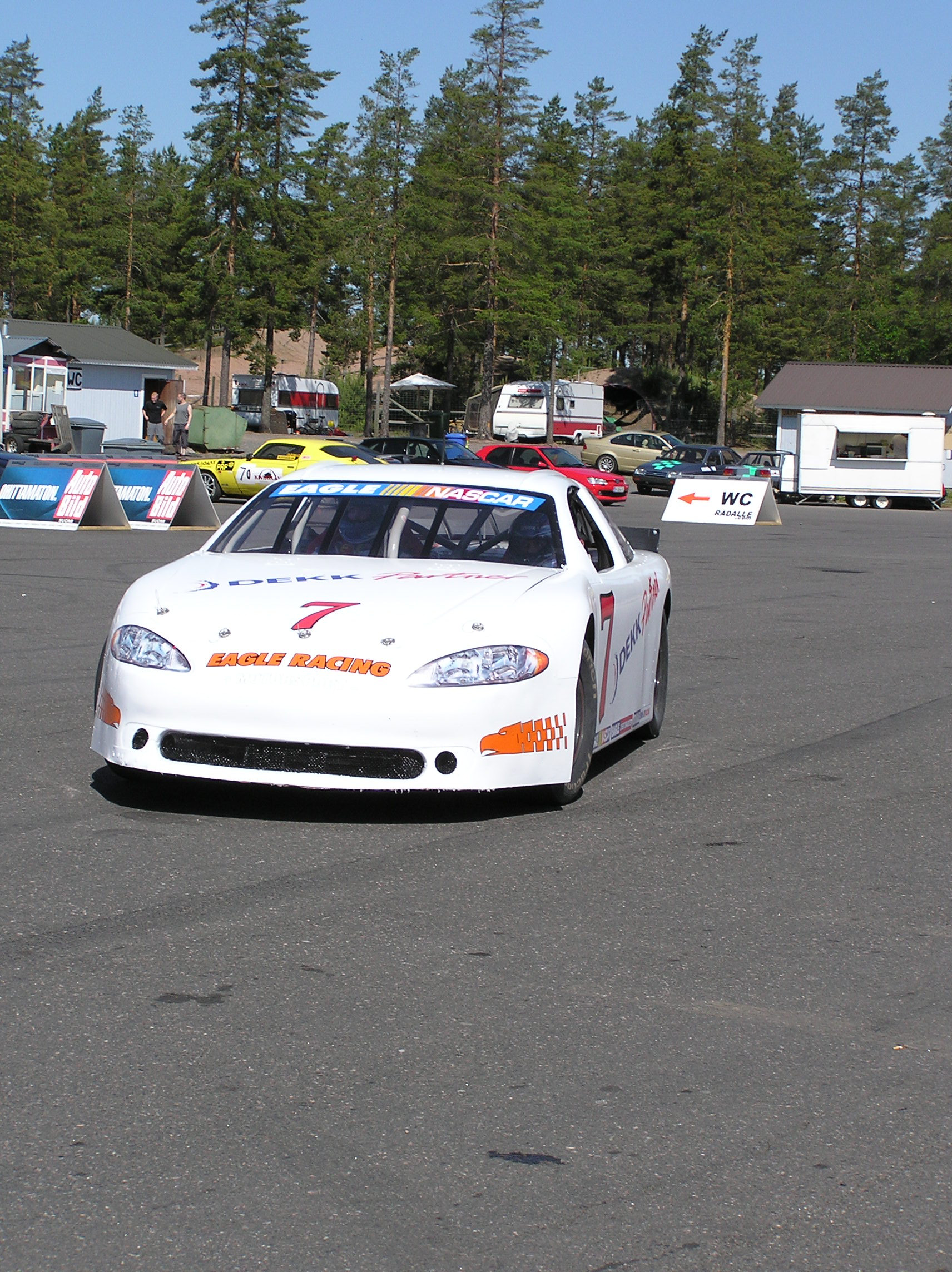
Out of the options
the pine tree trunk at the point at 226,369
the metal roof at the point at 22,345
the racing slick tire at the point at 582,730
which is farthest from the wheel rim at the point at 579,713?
the pine tree trunk at the point at 226,369

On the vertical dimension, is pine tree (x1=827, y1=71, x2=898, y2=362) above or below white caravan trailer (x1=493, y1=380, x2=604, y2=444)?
above

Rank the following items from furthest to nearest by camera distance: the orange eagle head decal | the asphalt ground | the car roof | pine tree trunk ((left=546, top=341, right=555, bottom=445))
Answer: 1. pine tree trunk ((left=546, top=341, right=555, bottom=445))
2. the car roof
3. the orange eagle head decal
4. the asphalt ground

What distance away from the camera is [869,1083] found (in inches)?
140

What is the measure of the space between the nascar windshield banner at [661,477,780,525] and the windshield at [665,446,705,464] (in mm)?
15131

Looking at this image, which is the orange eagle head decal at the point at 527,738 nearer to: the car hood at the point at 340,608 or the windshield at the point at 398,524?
the car hood at the point at 340,608

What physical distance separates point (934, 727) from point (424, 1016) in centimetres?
548

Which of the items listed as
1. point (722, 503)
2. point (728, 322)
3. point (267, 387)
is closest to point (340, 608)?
point (722, 503)

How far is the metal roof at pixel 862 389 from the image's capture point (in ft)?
192

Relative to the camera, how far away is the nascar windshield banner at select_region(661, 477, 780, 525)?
108 feet

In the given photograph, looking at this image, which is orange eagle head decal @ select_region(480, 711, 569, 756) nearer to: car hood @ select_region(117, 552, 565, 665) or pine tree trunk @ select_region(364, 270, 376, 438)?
car hood @ select_region(117, 552, 565, 665)

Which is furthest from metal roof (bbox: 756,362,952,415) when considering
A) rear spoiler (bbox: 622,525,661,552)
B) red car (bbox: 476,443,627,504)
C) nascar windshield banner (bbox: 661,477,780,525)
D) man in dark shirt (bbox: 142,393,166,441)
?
rear spoiler (bbox: 622,525,661,552)

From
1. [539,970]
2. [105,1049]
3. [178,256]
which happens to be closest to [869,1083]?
[539,970]

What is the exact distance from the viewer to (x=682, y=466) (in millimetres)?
48281

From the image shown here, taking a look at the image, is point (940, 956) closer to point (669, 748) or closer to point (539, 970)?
point (539, 970)
